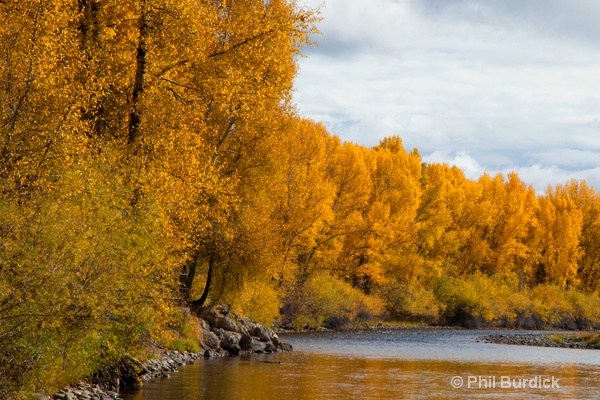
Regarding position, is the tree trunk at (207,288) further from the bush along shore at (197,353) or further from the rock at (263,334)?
the rock at (263,334)

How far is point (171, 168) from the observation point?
65.2ft

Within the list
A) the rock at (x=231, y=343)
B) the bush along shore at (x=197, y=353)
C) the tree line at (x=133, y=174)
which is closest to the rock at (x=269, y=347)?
the bush along shore at (x=197, y=353)

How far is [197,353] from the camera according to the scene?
28625mm

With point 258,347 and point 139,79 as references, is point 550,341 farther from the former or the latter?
point 139,79

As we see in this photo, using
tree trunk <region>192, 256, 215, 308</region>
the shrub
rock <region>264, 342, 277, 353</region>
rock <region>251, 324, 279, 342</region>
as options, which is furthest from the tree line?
the shrub

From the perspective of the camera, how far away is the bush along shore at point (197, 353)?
18.2 metres

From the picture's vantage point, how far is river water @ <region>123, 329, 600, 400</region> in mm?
20469

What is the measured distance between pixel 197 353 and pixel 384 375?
751 cm

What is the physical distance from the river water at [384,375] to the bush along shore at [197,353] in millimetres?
586

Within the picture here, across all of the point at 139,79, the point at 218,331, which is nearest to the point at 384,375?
the point at 218,331

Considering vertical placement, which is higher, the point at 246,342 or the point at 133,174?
the point at 133,174

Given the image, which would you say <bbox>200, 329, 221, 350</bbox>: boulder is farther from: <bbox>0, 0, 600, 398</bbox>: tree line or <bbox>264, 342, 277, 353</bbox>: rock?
<bbox>264, 342, 277, 353</bbox>: rock

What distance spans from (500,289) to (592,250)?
23.1m

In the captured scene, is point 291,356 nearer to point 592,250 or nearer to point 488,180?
point 488,180
